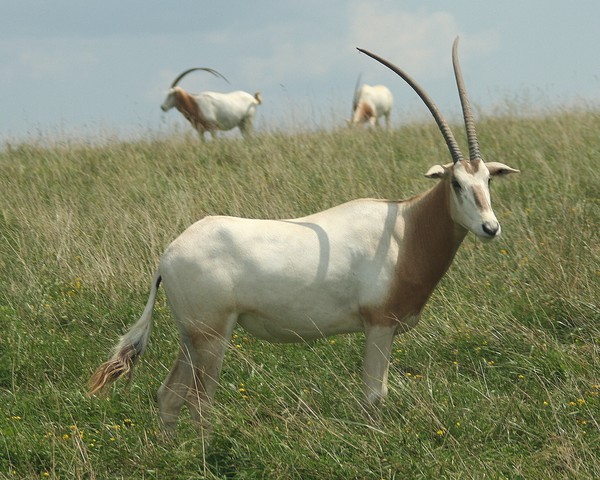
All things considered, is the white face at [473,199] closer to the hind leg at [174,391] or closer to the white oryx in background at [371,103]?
the hind leg at [174,391]

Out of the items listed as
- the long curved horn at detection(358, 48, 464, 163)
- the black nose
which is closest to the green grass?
the black nose

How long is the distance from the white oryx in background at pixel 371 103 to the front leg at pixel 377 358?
14.1 metres

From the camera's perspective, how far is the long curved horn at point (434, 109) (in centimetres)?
534

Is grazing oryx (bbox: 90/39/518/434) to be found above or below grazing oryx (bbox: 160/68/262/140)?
above

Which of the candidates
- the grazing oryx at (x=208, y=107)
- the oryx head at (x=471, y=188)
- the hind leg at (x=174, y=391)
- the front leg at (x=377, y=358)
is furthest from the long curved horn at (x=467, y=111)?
the grazing oryx at (x=208, y=107)

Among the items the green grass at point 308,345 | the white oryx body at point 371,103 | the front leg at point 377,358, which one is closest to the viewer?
the green grass at point 308,345

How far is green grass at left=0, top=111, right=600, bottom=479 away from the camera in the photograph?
4.36m

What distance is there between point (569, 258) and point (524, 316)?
802mm

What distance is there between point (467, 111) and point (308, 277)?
1351mm

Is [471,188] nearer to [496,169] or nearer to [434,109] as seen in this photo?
[496,169]

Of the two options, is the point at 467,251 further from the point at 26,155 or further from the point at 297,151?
the point at 26,155

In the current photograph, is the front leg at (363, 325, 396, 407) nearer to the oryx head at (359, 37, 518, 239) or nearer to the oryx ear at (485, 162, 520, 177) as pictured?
the oryx head at (359, 37, 518, 239)

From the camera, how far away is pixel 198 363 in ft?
16.8

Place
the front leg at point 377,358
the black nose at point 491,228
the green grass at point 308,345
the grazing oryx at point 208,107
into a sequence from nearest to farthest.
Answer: the green grass at point 308,345, the black nose at point 491,228, the front leg at point 377,358, the grazing oryx at point 208,107
